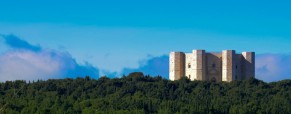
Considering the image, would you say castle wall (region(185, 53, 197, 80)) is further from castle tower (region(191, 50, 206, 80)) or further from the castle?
castle tower (region(191, 50, 206, 80))

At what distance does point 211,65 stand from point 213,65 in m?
0.16

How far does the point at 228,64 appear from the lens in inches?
2537

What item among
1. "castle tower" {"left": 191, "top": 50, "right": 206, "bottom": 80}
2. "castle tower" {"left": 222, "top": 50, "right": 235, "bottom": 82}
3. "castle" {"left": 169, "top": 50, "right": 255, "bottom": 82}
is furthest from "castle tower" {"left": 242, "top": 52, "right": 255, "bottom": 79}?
"castle tower" {"left": 191, "top": 50, "right": 206, "bottom": 80}

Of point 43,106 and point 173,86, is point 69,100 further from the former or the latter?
point 173,86

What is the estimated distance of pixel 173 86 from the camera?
214 ft

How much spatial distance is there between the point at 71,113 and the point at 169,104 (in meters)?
8.10

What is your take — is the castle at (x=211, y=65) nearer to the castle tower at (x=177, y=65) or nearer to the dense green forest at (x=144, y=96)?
the castle tower at (x=177, y=65)

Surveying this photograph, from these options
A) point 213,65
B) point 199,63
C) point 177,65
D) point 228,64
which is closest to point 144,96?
point 177,65

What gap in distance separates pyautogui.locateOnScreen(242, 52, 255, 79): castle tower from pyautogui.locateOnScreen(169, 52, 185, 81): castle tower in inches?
199

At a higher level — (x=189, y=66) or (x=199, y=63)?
(x=199, y=63)

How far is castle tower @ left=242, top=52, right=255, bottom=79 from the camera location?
215 feet

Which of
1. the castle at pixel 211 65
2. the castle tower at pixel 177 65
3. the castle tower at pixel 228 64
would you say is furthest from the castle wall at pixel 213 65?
the castle tower at pixel 177 65

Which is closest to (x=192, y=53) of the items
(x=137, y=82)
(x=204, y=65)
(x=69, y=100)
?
(x=204, y=65)

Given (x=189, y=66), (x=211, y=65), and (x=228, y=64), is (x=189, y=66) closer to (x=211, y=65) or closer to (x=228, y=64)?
(x=211, y=65)
